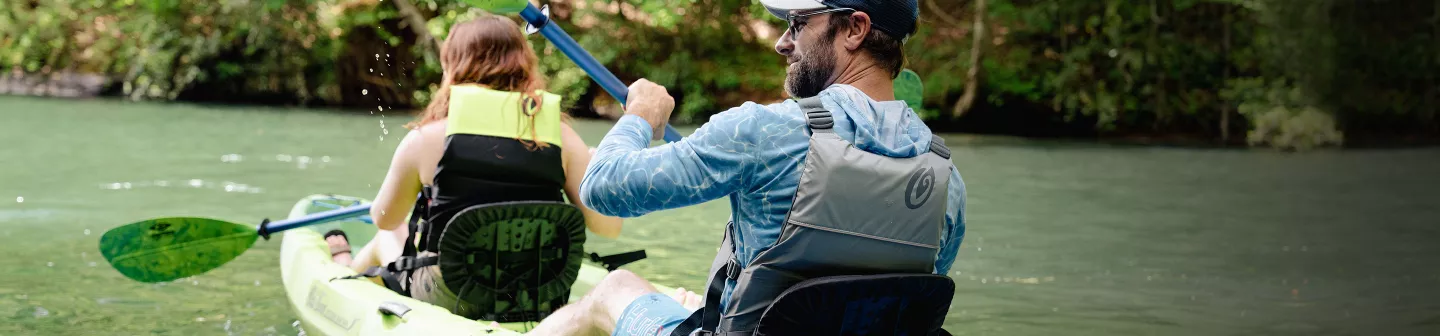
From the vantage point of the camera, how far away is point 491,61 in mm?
3160

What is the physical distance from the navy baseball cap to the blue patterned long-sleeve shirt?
3.7 inches

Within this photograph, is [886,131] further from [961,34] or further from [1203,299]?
[961,34]

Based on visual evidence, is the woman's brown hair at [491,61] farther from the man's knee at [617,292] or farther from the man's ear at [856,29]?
the man's ear at [856,29]

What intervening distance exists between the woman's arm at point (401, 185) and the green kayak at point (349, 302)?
198 millimetres

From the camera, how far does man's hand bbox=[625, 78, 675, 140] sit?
1.92m

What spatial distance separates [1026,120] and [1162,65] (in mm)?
1691

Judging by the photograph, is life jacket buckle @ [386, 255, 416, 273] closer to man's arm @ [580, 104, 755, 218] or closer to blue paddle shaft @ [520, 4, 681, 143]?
blue paddle shaft @ [520, 4, 681, 143]

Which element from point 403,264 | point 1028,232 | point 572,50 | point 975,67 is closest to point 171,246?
point 403,264

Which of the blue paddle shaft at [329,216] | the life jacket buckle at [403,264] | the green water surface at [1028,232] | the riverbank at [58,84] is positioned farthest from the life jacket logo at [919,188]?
the riverbank at [58,84]

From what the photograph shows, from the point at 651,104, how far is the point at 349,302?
1814 millimetres

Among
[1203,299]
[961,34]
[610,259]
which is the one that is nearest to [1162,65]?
[961,34]

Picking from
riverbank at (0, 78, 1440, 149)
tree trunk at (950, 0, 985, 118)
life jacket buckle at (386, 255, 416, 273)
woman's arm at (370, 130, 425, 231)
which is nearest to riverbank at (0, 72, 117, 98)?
riverbank at (0, 78, 1440, 149)

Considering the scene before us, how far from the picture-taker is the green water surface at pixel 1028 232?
4957mm

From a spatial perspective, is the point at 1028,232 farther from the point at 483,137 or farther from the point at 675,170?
the point at 675,170
